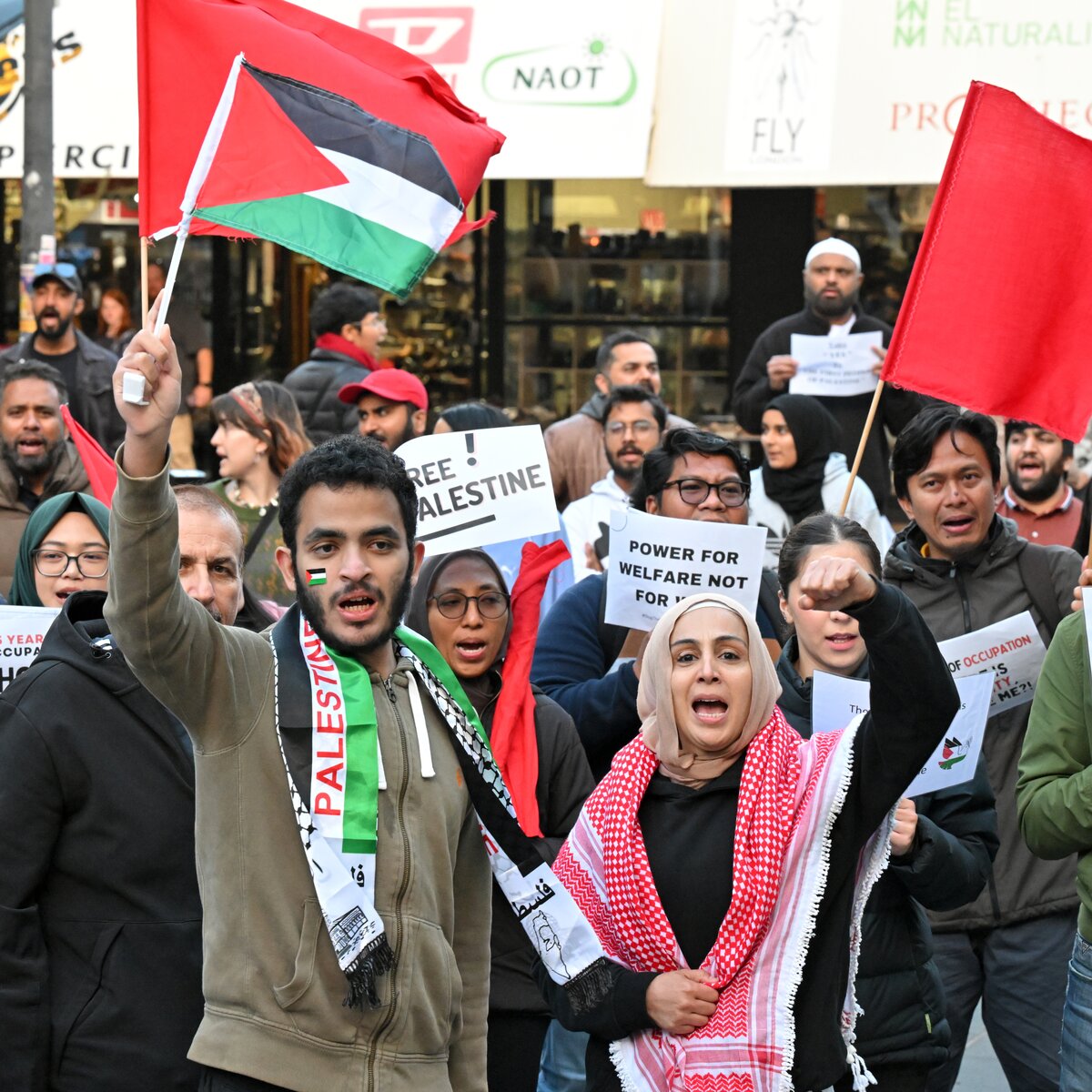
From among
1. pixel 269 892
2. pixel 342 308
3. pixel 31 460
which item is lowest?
pixel 269 892

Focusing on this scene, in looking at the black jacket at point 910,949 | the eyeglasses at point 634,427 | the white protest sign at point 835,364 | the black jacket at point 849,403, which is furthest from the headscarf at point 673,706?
the white protest sign at point 835,364

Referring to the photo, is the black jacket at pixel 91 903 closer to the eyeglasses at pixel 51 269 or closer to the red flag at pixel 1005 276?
the red flag at pixel 1005 276

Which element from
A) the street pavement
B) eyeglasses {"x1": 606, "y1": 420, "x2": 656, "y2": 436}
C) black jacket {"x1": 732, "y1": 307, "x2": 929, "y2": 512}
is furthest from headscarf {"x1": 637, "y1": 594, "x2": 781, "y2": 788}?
black jacket {"x1": 732, "y1": 307, "x2": 929, "y2": 512}

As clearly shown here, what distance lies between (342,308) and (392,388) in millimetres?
1405

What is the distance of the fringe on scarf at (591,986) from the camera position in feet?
12.8

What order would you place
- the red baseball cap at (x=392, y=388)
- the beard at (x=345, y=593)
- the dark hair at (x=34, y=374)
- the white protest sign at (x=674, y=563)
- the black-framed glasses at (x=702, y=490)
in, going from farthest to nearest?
the red baseball cap at (x=392, y=388) → the dark hair at (x=34, y=374) → the black-framed glasses at (x=702, y=490) → the white protest sign at (x=674, y=563) → the beard at (x=345, y=593)

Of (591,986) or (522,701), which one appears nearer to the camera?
(591,986)

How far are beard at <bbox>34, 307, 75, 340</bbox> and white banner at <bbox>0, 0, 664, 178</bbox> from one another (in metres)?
2.13

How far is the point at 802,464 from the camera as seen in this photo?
7.92 meters

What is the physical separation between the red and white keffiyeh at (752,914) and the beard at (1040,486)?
4.78 metres

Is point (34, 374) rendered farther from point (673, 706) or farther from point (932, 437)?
point (673, 706)

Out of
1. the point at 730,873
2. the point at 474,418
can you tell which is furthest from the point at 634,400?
the point at 730,873

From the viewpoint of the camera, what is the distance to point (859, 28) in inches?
473

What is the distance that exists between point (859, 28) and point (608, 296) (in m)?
2.86
